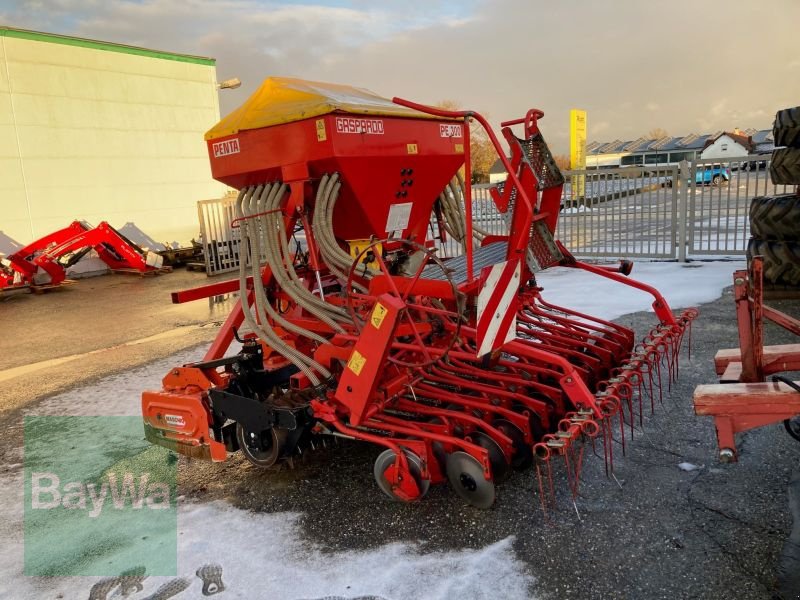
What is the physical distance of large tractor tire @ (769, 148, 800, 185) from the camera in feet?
20.4

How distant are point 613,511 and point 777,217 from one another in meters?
4.74

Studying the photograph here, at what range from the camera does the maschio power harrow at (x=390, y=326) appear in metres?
3.02

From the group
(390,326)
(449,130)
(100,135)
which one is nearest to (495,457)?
(390,326)

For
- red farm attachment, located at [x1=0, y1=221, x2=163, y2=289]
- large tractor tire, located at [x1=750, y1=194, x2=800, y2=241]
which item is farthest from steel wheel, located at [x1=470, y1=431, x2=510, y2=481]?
red farm attachment, located at [x1=0, y1=221, x2=163, y2=289]

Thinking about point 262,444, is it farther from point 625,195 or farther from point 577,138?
point 577,138

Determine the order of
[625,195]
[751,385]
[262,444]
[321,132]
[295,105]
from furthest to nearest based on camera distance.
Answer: [625,195] < [295,105] < [321,132] < [262,444] < [751,385]

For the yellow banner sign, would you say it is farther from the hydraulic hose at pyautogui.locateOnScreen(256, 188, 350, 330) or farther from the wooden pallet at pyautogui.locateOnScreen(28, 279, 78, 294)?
the hydraulic hose at pyautogui.locateOnScreen(256, 188, 350, 330)

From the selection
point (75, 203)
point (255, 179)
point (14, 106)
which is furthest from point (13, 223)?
point (255, 179)

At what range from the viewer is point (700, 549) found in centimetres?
264

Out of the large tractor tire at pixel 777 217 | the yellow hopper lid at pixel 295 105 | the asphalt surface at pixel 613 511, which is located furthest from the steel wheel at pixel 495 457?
the large tractor tire at pixel 777 217

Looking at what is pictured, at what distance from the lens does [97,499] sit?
3.56 metres

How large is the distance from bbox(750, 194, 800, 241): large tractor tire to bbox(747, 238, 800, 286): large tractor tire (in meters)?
0.08

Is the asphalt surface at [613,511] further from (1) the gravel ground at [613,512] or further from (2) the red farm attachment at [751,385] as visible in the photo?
(2) the red farm attachment at [751,385]

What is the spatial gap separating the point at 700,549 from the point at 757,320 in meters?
0.99
